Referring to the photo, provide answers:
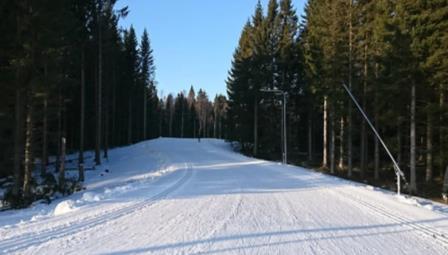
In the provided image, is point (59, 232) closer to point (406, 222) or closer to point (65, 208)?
point (65, 208)

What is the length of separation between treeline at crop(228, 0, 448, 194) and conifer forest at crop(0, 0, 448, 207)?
3.8 inches

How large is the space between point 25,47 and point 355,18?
74.1 ft

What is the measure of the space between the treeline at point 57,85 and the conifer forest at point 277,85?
0.08 m

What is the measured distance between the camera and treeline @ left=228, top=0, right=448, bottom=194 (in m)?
23.7

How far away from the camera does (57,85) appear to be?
24219 mm

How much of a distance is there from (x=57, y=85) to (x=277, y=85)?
2836 centimetres

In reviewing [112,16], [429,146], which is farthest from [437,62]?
[112,16]

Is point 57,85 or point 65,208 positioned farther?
point 57,85

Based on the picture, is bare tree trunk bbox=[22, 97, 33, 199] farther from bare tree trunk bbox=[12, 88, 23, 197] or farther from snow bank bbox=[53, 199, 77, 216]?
snow bank bbox=[53, 199, 77, 216]

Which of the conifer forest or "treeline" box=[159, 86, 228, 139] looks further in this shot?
"treeline" box=[159, 86, 228, 139]

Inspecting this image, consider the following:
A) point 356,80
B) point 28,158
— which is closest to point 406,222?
point 28,158

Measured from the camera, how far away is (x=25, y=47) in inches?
736

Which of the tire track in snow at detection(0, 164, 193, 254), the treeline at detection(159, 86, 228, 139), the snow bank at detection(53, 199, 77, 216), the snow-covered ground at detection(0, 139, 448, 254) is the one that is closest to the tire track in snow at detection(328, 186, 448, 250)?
the snow-covered ground at detection(0, 139, 448, 254)

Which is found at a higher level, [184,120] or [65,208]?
[184,120]
